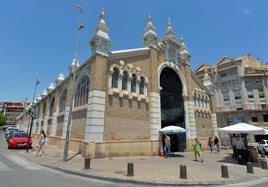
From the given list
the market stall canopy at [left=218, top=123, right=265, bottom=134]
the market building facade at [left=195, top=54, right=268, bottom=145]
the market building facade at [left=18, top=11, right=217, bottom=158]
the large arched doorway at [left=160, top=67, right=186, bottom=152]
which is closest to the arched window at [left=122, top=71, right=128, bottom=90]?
the market building facade at [left=18, top=11, right=217, bottom=158]

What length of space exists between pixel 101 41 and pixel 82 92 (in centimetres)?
535

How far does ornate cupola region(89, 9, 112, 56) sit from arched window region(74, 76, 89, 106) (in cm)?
318

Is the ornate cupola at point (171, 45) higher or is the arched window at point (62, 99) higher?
the ornate cupola at point (171, 45)

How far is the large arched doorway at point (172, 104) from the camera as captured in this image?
2053cm

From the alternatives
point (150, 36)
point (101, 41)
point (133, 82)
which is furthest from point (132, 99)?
point (150, 36)

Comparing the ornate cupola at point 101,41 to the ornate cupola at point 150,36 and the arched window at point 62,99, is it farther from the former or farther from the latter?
the arched window at point 62,99

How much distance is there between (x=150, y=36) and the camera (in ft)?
61.2

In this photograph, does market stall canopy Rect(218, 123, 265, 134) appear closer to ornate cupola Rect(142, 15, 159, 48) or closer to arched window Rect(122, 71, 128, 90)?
arched window Rect(122, 71, 128, 90)

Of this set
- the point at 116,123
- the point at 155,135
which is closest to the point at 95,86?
the point at 116,123

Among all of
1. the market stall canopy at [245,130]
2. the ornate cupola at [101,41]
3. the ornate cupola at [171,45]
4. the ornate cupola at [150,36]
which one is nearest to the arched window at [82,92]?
the ornate cupola at [101,41]

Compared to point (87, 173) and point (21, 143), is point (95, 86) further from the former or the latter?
point (21, 143)

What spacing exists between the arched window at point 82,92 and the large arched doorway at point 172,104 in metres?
9.07

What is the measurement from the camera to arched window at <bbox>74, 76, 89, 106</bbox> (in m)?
15.6

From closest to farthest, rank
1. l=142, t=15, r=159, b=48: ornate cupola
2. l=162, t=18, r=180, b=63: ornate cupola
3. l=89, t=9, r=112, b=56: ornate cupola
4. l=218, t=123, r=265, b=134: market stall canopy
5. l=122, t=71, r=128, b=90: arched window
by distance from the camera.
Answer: l=218, t=123, r=265, b=134: market stall canopy, l=89, t=9, r=112, b=56: ornate cupola, l=122, t=71, r=128, b=90: arched window, l=142, t=15, r=159, b=48: ornate cupola, l=162, t=18, r=180, b=63: ornate cupola
